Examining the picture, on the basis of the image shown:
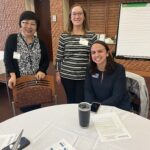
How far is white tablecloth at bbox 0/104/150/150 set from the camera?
1143 millimetres

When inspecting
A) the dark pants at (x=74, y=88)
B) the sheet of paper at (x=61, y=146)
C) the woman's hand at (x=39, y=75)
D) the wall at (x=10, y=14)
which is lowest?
the dark pants at (x=74, y=88)

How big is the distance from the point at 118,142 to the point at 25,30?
1461 mm

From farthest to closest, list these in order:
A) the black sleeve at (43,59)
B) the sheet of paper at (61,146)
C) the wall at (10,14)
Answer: the wall at (10,14) < the black sleeve at (43,59) < the sheet of paper at (61,146)

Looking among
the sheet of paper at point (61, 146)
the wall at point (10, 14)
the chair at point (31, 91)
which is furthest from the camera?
the wall at point (10, 14)

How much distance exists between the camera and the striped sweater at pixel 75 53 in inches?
85.4

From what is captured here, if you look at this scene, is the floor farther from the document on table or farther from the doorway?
the doorway

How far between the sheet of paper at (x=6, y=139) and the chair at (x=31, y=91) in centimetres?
87

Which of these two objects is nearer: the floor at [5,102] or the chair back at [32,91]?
the chair back at [32,91]

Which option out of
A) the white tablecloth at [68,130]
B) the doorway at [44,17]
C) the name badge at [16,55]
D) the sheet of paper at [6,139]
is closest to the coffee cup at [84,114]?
the white tablecloth at [68,130]

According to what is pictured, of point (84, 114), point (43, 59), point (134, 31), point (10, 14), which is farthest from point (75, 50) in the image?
point (10, 14)

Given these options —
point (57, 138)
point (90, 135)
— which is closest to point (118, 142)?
point (90, 135)

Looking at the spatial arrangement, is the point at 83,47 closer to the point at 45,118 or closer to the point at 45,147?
the point at 45,118

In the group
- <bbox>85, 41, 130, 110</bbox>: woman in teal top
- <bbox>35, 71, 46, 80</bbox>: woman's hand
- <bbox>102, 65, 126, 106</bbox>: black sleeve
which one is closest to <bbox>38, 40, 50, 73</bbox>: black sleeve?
<bbox>35, 71, 46, 80</bbox>: woman's hand

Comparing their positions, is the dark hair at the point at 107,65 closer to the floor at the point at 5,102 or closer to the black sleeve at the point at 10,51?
the black sleeve at the point at 10,51
